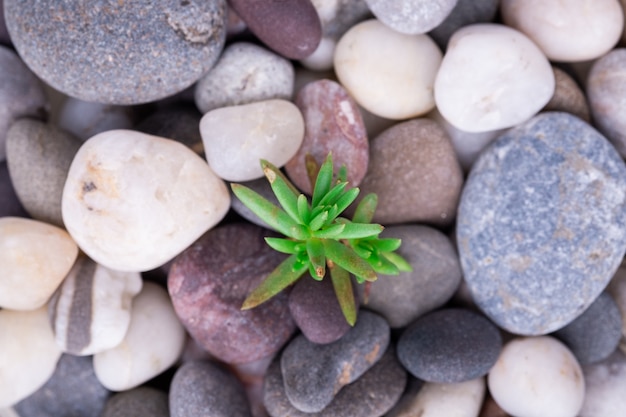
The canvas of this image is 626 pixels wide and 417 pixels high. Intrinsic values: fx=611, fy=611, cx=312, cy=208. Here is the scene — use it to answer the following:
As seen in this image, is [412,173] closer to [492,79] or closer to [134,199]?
[492,79]

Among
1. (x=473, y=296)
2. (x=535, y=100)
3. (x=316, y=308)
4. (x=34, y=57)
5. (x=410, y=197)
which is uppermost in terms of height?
(x=34, y=57)

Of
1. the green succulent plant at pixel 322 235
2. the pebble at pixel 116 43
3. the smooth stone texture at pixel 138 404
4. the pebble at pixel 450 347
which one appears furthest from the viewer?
the smooth stone texture at pixel 138 404

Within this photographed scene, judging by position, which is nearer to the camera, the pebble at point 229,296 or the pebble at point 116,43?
the pebble at point 116,43

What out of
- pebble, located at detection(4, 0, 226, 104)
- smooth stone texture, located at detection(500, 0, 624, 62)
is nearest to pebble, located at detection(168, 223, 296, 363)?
pebble, located at detection(4, 0, 226, 104)

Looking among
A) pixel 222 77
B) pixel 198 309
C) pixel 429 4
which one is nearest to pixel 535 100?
pixel 429 4

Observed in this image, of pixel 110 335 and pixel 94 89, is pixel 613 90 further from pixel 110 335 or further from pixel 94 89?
pixel 110 335

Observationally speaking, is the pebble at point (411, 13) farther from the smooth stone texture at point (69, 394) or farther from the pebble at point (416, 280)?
the smooth stone texture at point (69, 394)

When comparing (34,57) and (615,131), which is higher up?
(34,57)

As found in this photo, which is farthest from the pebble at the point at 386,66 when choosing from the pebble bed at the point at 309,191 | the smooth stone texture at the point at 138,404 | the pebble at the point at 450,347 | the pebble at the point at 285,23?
the smooth stone texture at the point at 138,404
